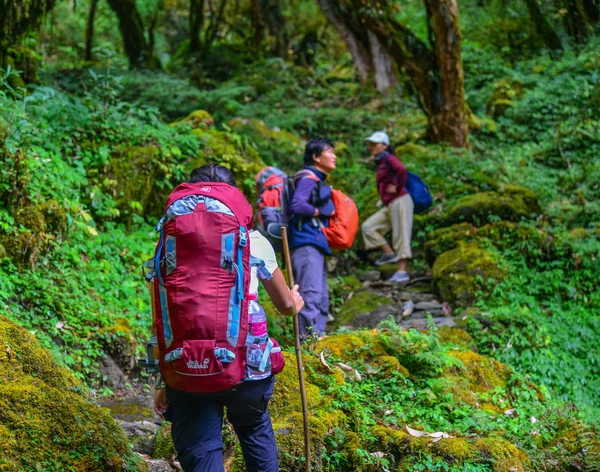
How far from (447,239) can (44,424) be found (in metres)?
6.96

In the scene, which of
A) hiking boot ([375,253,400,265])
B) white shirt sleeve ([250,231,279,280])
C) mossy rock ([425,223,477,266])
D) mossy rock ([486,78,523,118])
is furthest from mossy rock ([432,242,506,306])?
mossy rock ([486,78,523,118])

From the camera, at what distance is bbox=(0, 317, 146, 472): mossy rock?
3.21 m

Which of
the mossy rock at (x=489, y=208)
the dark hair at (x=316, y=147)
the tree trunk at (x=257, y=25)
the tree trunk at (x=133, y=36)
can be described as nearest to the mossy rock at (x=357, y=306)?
the mossy rock at (x=489, y=208)

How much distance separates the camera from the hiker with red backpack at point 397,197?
893 centimetres

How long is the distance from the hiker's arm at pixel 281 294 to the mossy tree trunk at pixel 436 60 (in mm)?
9982

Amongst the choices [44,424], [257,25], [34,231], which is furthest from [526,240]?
[257,25]

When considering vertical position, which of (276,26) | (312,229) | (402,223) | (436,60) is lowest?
(402,223)

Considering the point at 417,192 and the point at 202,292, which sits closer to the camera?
the point at 202,292

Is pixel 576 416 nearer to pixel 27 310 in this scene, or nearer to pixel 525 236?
pixel 525 236

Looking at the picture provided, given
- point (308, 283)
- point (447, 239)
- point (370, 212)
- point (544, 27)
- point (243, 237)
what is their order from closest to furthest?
point (243, 237) → point (308, 283) → point (447, 239) → point (370, 212) → point (544, 27)

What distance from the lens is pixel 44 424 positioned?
336 cm

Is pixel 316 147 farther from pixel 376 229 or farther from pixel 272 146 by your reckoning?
pixel 272 146

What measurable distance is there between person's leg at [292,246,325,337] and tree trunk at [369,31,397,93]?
40.7 ft

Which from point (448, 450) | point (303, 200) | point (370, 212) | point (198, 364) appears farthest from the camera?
Result: point (370, 212)
